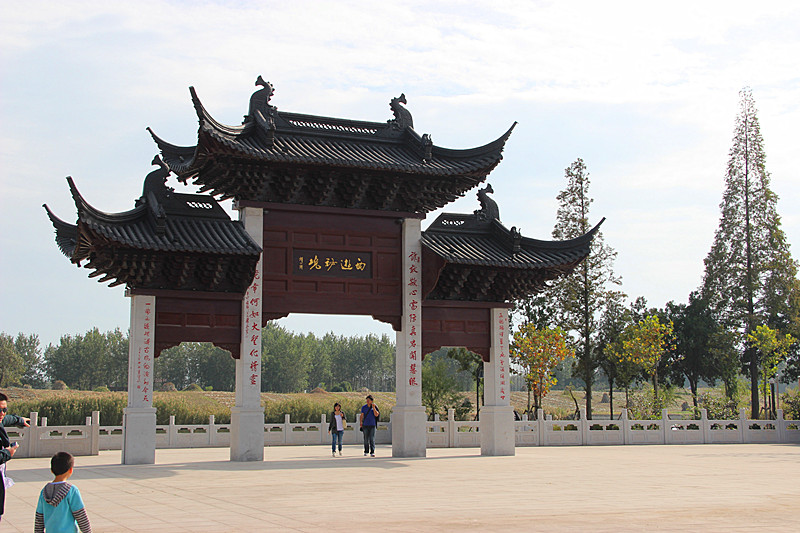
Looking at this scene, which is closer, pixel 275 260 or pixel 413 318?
pixel 275 260

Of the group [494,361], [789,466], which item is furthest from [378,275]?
[789,466]

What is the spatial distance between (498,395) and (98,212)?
30.3 ft

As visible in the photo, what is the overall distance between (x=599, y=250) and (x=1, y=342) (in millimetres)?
47385

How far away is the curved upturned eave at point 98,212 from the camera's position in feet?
45.8

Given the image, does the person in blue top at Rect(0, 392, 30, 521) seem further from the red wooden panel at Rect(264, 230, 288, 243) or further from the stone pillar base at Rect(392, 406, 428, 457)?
the stone pillar base at Rect(392, 406, 428, 457)

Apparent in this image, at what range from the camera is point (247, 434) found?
15633 mm

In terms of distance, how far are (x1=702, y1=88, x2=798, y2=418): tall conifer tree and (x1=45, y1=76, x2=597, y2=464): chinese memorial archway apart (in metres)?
22.6

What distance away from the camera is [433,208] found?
59.3ft

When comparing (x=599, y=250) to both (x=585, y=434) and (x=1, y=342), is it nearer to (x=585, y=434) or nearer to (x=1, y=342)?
(x=585, y=434)

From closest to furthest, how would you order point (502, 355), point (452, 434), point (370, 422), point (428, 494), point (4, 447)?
point (4, 447) < point (428, 494) < point (370, 422) < point (502, 355) < point (452, 434)

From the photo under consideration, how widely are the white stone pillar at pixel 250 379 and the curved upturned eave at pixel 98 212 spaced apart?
2107 mm

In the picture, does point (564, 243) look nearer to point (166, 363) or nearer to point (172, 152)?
point (172, 152)

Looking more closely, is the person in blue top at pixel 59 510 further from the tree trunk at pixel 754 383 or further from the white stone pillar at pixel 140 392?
the tree trunk at pixel 754 383

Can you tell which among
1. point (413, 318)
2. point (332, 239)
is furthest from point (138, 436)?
point (413, 318)
